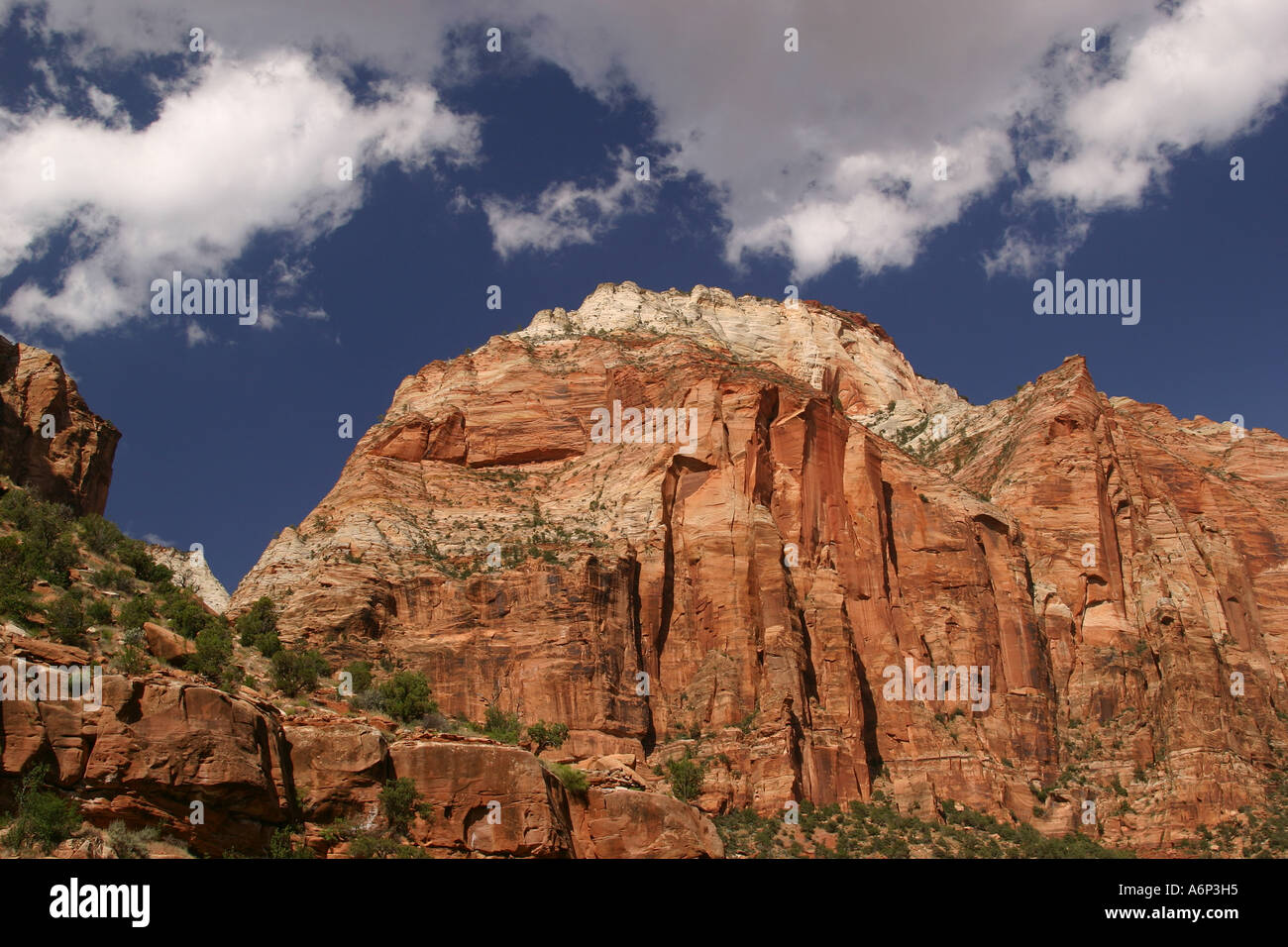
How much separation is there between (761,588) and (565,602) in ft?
38.7

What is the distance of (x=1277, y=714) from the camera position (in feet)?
298

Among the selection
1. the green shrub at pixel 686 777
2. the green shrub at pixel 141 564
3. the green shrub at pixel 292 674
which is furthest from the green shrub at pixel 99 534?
the green shrub at pixel 686 777

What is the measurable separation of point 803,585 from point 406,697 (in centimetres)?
2871

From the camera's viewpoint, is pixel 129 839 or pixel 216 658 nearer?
pixel 129 839

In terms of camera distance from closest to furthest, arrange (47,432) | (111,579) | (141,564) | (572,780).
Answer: (572,780) → (111,579) → (141,564) → (47,432)

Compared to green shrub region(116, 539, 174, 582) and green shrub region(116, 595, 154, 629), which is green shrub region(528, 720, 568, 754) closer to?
green shrub region(116, 539, 174, 582)

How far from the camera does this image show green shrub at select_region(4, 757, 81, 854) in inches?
1199

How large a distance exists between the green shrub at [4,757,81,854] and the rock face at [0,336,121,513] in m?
26.4

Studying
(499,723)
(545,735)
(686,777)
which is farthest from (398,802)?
(686,777)

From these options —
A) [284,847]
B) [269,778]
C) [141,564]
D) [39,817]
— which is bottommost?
[284,847]

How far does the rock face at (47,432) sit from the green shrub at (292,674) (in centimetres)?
1392

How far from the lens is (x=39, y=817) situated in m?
31.0

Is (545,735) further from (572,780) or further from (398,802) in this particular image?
(398,802)

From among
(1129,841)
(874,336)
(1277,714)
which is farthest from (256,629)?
(874,336)
